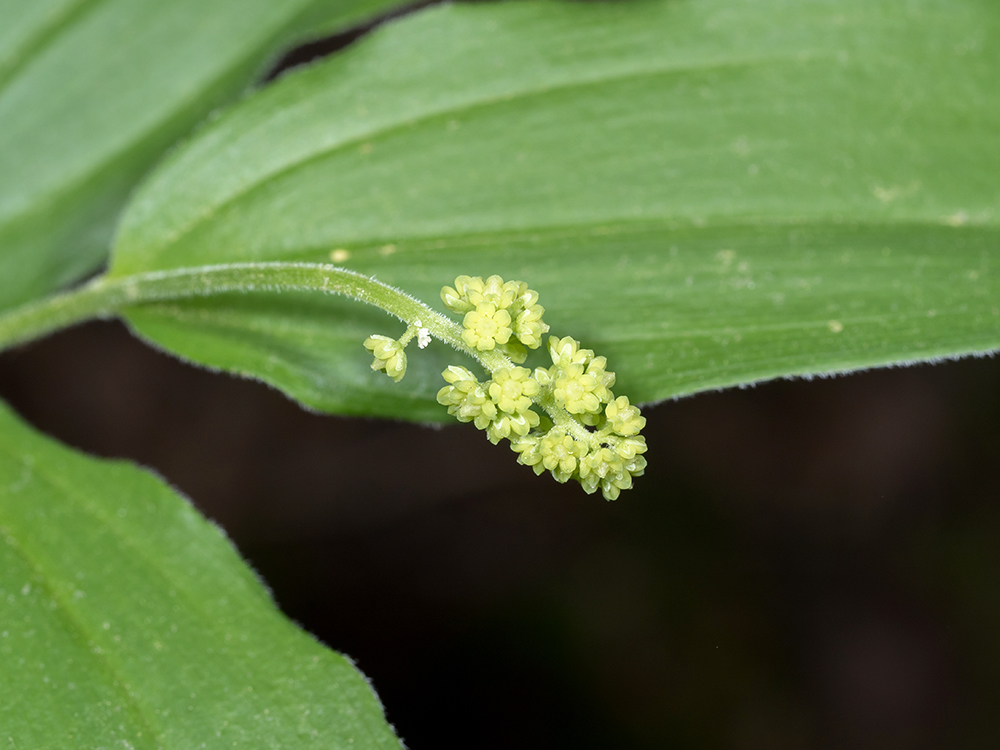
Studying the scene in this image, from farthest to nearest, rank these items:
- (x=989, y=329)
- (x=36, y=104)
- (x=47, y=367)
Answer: (x=47, y=367)
(x=36, y=104)
(x=989, y=329)

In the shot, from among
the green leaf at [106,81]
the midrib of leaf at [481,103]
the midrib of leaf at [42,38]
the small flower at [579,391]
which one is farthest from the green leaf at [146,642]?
the midrib of leaf at [42,38]

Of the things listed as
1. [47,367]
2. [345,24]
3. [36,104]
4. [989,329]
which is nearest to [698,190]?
Result: [989,329]

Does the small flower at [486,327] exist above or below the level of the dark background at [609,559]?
above

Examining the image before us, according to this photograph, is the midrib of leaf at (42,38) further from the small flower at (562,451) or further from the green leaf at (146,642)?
the small flower at (562,451)

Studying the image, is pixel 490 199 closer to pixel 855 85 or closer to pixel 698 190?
pixel 698 190

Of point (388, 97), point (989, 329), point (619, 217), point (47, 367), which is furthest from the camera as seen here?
point (47, 367)

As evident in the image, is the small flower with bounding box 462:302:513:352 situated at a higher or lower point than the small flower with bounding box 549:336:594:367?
higher

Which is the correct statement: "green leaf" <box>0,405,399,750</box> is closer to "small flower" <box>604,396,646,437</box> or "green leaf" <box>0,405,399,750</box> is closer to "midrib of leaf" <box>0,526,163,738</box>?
"midrib of leaf" <box>0,526,163,738</box>

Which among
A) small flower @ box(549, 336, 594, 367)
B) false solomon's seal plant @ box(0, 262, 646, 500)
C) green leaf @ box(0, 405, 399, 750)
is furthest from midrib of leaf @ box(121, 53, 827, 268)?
green leaf @ box(0, 405, 399, 750)
